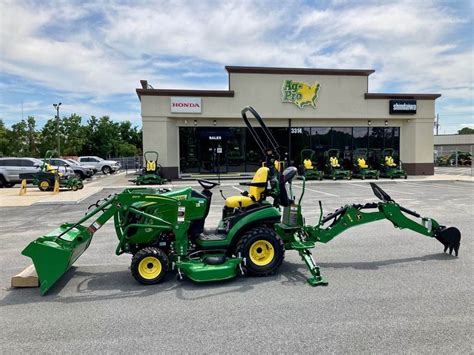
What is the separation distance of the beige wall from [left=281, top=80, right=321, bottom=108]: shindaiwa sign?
0.28 m

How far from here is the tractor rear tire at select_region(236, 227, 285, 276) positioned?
16.5 ft

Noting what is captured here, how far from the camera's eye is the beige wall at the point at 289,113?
2236cm

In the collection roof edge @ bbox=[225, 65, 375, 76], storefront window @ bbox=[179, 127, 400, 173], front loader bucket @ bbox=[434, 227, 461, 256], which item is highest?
roof edge @ bbox=[225, 65, 375, 76]

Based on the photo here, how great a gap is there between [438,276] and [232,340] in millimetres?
3410

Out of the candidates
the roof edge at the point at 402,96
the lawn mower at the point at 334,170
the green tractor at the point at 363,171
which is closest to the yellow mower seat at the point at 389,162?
the green tractor at the point at 363,171

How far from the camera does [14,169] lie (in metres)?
20.0

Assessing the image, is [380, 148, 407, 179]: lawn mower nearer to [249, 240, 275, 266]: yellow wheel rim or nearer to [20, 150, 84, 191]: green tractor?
[20, 150, 84, 191]: green tractor

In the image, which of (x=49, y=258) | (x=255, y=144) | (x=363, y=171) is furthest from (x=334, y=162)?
(x=49, y=258)

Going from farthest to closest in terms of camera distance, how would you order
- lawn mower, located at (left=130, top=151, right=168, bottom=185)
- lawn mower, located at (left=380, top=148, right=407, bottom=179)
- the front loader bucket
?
lawn mower, located at (left=380, top=148, right=407, bottom=179)
lawn mower, located at (left=130, top=151, right=168, bottom=185)
the front loader bucket

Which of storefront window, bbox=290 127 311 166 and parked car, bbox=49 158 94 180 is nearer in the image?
parked car, bbox=49 158 94 180

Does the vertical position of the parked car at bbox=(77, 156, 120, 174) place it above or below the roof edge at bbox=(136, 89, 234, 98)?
below

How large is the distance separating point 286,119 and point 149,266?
20701 mm

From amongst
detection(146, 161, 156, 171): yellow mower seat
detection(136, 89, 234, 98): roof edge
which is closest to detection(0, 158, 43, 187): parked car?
detection(146, 161, 156, 171): yellow mower seat

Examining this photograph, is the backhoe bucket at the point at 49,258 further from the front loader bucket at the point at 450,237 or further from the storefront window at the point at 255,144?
the storefront window at the point at 255,144
